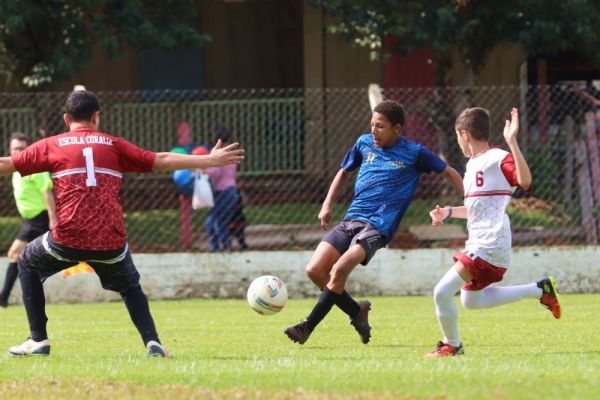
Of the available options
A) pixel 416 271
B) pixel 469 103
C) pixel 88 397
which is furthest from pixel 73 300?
pixel 88 397

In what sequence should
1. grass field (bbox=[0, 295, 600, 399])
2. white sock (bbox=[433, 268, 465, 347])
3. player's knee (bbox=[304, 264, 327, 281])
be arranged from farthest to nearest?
player's knee (bbox=[304, 264, 327, 281])
white sock (bbox=[433, 268, 465, 347])
grass field (bbox=[0, 295, 600, 399])

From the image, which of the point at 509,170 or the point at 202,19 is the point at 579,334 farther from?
the point at 202,19

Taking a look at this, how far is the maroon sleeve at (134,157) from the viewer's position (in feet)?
26.4

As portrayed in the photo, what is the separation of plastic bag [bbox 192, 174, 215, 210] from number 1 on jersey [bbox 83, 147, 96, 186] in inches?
290

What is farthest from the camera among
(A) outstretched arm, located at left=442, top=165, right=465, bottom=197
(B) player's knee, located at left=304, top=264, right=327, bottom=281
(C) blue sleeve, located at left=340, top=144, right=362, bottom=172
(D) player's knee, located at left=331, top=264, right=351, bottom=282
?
(C) blue sleeve, located at left=340, top=144, right=362, bottom=172

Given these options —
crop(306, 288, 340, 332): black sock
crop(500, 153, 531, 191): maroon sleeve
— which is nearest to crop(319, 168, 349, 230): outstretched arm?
crop(306, 288, 340, 332): black sock

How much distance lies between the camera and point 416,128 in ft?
55.6

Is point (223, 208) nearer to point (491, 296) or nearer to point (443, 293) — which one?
point (491, 296)

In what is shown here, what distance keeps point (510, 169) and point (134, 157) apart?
96.7 inches

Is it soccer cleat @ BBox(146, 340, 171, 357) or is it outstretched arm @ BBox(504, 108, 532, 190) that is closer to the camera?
outstretched arm @ BBox(504, 108, 532, 190)

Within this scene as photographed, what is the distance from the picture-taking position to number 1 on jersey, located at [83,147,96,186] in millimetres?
7984

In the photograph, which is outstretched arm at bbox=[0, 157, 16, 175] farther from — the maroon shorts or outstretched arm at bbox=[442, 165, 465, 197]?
outstretched arm at bbox=[442, 165, 465, 197]

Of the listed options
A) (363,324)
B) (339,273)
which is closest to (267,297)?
(339,273)

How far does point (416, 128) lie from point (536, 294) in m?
8.28
